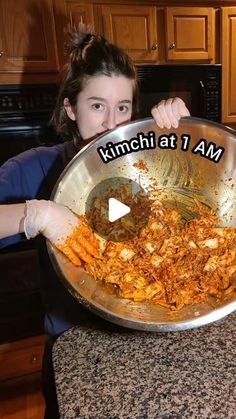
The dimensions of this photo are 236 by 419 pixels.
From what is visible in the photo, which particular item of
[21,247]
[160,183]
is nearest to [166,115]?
[160,183]

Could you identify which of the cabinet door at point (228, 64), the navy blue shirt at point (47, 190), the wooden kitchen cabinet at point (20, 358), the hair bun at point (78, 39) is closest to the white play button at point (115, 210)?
the navy blue shirt at point (47, 190)

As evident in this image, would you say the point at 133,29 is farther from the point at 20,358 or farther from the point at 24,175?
the point at 20,358

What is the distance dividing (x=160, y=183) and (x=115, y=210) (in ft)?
0.38

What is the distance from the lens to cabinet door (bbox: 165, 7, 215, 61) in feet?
6.00

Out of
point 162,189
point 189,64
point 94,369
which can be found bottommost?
point 94,369

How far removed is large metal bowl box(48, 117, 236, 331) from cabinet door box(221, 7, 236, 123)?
163cm

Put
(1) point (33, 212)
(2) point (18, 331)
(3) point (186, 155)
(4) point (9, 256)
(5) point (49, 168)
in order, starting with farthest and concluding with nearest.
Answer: (2) point (18, 331), (4) point (9, 256), (5) point (49, 168), (3) point (186, 155), (1) point (33, 212)

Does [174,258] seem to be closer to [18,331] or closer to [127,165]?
[127,165]

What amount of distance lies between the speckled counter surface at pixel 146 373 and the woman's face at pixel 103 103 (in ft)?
1.40

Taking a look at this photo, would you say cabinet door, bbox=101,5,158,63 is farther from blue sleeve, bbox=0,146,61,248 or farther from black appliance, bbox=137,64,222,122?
blue sleeve, bbox=0,146,61,248

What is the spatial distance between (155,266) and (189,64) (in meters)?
1.53

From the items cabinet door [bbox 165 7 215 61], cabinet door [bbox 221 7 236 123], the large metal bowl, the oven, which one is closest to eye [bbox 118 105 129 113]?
the large metal bowl

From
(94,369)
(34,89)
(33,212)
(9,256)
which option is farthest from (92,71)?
(9,256)

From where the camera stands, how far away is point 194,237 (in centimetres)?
65
